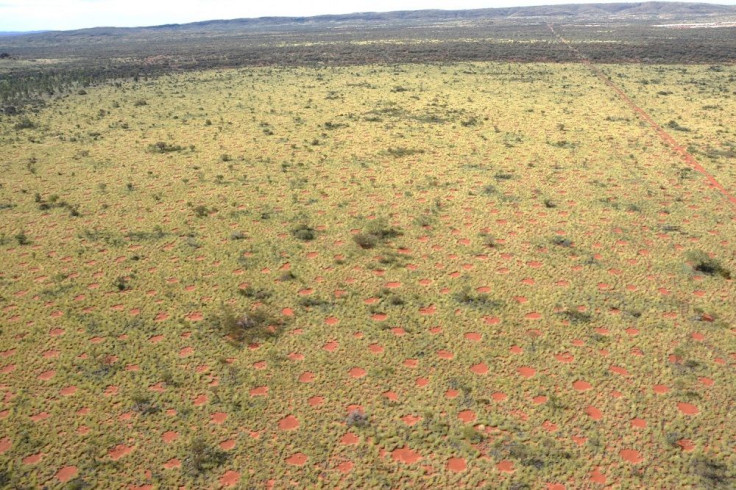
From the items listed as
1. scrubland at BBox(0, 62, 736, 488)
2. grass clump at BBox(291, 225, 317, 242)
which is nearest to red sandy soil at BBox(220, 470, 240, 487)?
scrubland at BBox(0, 62, 736, 488)

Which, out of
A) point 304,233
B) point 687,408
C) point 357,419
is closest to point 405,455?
point 357,419

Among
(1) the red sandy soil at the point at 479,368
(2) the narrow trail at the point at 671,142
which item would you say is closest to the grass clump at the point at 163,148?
(1) the red sandy soil at the point at 479,368

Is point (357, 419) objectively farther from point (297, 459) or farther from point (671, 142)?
point (671, 142)

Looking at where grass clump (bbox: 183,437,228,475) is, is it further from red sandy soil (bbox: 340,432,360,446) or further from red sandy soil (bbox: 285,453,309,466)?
red sandy soil (bbox: 340,432,360,446)

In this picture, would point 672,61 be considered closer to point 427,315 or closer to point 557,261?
point 557,261

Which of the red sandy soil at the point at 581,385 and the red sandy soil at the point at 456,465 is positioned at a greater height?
the red sandy soil at the point at 581,385

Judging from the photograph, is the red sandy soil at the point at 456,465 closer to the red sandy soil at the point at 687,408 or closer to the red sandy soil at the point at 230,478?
the red sandy soil at the point at 230,478

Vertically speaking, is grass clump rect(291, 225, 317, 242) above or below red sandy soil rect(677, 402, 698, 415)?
above

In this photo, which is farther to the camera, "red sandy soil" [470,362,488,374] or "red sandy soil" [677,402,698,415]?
"red sandy soil" [470,362,488,374]

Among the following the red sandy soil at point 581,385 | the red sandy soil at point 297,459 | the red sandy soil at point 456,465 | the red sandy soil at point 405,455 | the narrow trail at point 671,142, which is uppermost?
the narrow trail at point 671,142

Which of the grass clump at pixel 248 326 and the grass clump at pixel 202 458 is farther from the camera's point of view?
the grass clump at pixel 248 326

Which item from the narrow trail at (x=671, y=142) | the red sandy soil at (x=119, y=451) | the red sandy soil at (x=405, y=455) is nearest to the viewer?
the red sandy soil at (x=405, y=455)
